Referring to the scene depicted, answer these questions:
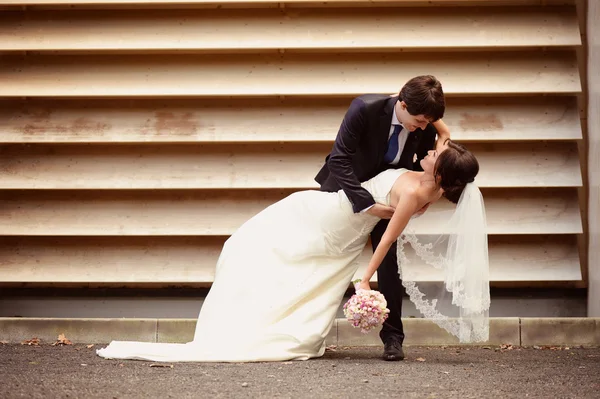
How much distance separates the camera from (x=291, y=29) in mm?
5473

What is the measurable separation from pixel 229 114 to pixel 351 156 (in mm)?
1711

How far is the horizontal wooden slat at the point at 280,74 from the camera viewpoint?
5.45 metres

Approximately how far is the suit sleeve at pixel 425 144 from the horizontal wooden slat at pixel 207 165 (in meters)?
1.35

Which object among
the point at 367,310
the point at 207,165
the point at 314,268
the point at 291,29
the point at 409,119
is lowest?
the point at 367,310

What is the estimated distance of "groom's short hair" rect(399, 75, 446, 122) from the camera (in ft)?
12.1

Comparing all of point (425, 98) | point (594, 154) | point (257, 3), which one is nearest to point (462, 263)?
point (425, 98)

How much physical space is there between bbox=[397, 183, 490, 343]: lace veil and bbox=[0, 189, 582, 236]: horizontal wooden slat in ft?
4.87

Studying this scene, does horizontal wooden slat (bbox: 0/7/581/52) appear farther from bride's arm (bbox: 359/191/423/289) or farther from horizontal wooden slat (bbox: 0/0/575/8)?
bride's arm (bbox: 359/191/423/289)

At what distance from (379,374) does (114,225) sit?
2659 mm

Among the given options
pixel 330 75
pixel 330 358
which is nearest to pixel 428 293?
pixel 330 358

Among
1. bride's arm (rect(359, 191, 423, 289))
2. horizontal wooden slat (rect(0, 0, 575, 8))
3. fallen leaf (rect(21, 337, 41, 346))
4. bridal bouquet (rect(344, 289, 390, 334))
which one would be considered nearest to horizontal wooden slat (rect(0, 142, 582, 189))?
horizontal wooden slat (rect(0, 0, 575, 8))

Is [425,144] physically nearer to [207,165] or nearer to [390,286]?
[390,286]

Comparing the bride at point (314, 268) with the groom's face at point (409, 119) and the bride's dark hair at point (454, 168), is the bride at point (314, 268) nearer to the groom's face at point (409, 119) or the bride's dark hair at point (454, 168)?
the bride's dark hair at point (454, 168)

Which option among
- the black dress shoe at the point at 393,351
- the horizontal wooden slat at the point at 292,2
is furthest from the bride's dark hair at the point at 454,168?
the horizontal wooden slat at the point at 292,2
